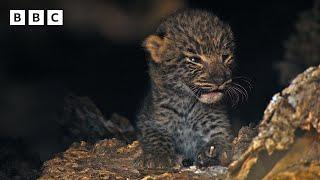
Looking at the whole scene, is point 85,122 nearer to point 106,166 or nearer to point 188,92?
point 188,92

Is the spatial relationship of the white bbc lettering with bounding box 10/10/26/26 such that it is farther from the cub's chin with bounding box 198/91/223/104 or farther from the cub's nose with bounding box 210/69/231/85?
the cub's nose with bounding box 210/69/231/85

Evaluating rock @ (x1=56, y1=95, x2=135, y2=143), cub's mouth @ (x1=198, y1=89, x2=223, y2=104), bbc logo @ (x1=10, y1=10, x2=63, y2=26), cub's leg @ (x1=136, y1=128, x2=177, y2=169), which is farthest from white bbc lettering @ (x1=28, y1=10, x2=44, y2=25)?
cub's mouth @ (x1=198, y1=89, x2=223, y2=104)

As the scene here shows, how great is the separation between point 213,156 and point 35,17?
2737 millimetres

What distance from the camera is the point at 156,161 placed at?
6094 millimetres

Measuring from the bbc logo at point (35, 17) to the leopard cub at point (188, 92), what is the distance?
1.37 m

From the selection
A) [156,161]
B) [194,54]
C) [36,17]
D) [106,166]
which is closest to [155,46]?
[194,54]

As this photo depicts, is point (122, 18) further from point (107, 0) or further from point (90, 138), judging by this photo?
point (90, 138)

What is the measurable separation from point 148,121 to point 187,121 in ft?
1.42

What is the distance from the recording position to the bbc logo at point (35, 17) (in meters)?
7.44

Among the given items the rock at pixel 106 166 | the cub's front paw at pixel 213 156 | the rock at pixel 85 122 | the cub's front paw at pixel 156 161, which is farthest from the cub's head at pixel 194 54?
the rock at pixel 85 122

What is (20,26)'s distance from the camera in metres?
7.71

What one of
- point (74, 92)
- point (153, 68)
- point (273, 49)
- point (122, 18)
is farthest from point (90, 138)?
point (273, 49)

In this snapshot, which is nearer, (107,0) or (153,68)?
(153,68)

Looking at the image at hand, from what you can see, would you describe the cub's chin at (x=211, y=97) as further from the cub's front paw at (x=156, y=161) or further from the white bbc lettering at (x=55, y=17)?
the white bbc lettering at (x=55, y=17)
